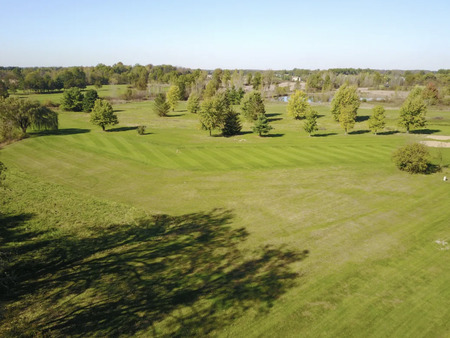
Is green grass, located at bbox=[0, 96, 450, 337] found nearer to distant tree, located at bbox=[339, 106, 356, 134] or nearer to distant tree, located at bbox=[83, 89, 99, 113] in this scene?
distant tree, located at bbox=[339, 106, 356, 134]

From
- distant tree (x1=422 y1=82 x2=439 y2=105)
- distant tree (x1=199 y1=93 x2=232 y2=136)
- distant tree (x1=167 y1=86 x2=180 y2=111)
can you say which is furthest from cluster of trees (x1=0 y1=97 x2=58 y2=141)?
distant tree (x1=422 y1=82 x2=439 y2=105)

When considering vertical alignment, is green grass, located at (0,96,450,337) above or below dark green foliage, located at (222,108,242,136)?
below

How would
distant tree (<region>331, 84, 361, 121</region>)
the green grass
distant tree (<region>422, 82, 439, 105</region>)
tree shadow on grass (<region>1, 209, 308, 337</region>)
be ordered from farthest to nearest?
distant tree (<region>422, 82, 439, 105</region>)
distant tree (<region>331, 84, 361, 121</region>)
the green grass
tree shadow on grass (<region>1, 209, 308, 337</region>)

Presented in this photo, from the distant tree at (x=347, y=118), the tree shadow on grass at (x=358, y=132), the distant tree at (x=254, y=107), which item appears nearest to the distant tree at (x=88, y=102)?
the distant tree at (x=254, y=107)

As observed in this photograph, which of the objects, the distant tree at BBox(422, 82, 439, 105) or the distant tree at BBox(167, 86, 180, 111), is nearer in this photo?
the distant tree at BBox(167, 86, 180, 111)

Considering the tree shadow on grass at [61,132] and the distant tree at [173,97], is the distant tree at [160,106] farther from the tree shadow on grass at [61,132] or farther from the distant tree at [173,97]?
the tree shadow on grass at [61,132]

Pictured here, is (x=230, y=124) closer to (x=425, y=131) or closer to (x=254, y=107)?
(x=254, y=107)

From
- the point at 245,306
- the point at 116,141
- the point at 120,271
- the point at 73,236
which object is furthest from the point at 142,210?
the point at 116,141
